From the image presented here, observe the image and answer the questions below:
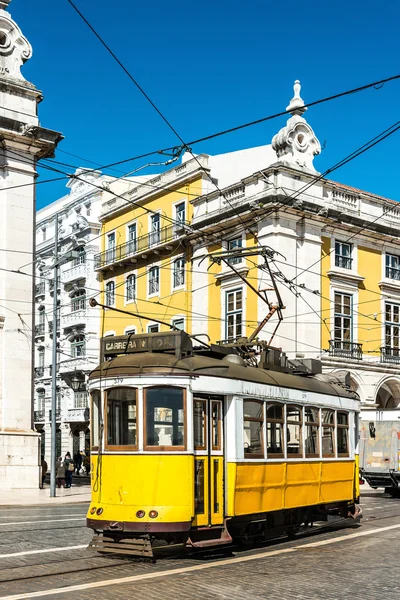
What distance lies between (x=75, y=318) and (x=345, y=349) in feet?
70.6

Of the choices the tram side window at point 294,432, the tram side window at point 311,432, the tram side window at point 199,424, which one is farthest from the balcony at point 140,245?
the tram side window at point 199,424

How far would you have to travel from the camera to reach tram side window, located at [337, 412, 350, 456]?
15109mm

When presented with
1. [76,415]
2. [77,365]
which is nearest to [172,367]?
[77,365]

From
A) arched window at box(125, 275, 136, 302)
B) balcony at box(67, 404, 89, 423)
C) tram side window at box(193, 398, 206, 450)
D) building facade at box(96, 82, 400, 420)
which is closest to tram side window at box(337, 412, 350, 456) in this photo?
tram side window at box(193, 398, 206, 450)

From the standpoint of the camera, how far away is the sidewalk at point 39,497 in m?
22.5

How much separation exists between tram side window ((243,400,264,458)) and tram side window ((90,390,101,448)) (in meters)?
2.04

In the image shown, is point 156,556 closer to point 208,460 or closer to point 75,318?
point 208,460

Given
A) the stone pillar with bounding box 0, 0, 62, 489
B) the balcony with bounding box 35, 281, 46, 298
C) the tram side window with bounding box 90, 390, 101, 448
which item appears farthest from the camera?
the balcony with bounding box 35, 281, 46, 298

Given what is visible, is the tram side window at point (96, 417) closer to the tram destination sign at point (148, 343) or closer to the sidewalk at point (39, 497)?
the tram destination sign at point (148, 343)

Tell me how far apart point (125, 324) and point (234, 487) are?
33.0 m

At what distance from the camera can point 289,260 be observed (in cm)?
3503

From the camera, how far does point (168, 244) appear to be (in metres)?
40.3

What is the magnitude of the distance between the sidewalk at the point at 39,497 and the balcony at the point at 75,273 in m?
24.0

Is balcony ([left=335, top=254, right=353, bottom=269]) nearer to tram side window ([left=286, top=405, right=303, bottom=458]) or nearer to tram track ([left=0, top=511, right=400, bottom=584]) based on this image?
tram track ([left=0, top=511, right=400, bottom=584])
